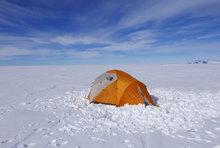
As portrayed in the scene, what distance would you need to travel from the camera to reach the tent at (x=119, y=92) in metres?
7.85

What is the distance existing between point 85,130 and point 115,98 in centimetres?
284

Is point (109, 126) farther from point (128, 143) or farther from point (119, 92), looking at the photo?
point (119, 92)

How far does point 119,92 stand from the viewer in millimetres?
7969

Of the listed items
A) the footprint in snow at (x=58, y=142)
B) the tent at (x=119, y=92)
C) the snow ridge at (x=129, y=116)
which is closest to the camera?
the footprint in snow at (x=58, y=142)

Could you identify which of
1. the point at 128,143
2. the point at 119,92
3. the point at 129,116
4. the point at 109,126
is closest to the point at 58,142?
the point at 109,126

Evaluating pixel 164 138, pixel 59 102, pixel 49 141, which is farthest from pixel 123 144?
pixel 59 102

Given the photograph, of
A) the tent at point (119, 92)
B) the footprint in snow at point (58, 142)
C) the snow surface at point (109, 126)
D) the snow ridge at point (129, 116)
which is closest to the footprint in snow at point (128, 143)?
the snow surface at point (109, 126)

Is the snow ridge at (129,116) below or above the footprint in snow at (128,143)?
above

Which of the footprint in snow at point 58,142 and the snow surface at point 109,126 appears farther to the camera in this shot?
the snow surface at point 109,126

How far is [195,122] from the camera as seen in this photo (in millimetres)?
6113

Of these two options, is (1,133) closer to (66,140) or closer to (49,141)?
(49,141)

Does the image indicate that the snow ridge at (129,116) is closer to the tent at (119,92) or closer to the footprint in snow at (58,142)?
the tent at (119,92)

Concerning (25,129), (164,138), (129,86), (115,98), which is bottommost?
(164,138)

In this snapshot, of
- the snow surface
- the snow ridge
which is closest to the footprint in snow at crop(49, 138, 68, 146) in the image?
the snow surface
